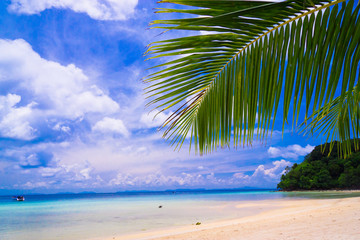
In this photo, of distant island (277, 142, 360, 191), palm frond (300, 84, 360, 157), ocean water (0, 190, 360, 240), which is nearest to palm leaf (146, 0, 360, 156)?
palm frond (300, 84, 360, 157)

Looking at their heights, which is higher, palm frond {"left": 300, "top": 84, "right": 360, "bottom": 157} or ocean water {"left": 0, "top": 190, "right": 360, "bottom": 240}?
palm frond {"left": 300, "top": 84, "right": 360, "bottom": 157}

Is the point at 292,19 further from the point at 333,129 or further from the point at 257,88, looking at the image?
the point at 333,129

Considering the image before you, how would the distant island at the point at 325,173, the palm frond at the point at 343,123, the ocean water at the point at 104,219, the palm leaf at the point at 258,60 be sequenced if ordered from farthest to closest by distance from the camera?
the distant island at the point at 325,173 < the ocean water at the point at 104,219 < the palm frond at the point at 343,123 < the palm leaf at the point at 258,60

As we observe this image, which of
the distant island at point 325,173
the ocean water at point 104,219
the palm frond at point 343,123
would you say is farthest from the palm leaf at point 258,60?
the distant island at point 325,173

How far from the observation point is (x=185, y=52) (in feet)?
2.67

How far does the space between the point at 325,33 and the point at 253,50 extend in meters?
0.20

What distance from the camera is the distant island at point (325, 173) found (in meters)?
47.2

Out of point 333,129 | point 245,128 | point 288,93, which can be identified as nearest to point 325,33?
point 288,93

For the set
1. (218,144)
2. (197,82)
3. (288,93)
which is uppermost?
(197,82)

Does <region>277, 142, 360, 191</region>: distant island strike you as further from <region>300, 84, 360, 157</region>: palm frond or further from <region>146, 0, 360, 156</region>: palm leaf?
<region>146, 0, 360, 156</region>: palm leaf

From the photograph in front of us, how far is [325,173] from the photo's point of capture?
169ft

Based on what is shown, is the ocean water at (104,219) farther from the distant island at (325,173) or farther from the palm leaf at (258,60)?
the distant island at (325,173)

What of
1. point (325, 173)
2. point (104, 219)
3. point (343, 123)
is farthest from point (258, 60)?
point (325, 173)

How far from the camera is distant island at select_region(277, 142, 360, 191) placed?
155ft
